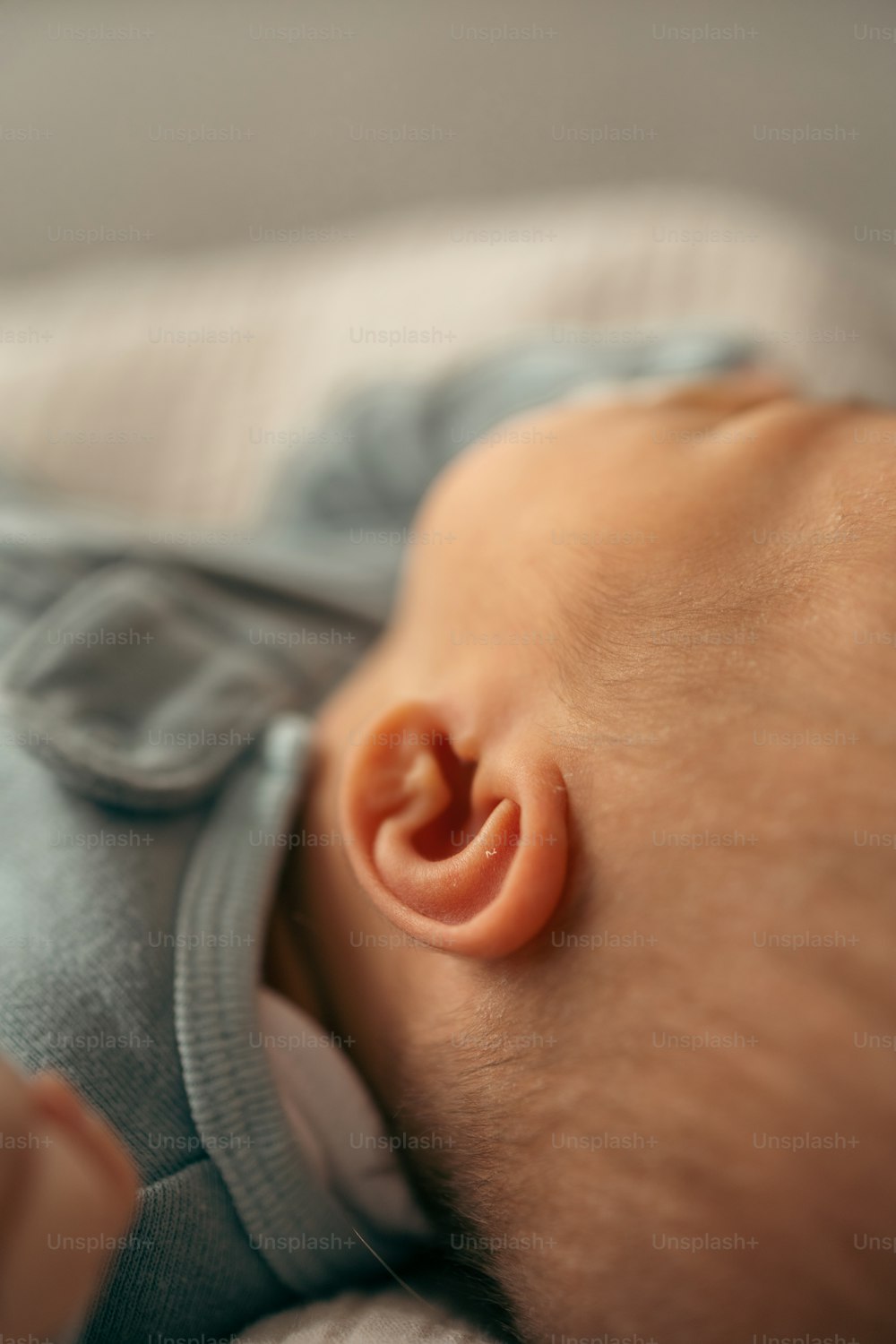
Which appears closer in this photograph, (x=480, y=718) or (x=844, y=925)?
(x=844, y=925)

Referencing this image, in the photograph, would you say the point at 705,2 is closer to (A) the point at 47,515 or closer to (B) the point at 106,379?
(B) the point at 106,379

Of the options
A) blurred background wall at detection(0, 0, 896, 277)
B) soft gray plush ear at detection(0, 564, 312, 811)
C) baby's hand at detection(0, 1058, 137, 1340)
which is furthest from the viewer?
blurred background wall at detection(0, 0, 896, 277)

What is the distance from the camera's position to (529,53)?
1612 mm

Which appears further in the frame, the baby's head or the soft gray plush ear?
the soft gray plush ear

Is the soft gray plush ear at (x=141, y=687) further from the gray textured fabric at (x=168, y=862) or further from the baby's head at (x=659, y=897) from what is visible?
the baby's head at (x=659, y=897)

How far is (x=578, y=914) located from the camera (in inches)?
19.4

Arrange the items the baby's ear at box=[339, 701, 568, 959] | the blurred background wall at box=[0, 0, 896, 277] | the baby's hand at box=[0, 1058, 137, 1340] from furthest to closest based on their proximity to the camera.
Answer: the blurred background wall at box=[0, 0, 896, 277] < the baby's ear at box=[339, 701, 568, 959] < the baby's hand at box=[0, 1058, 137, 1340]

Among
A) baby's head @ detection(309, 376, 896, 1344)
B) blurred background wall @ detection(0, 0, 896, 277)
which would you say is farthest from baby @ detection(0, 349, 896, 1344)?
blurred background wall @ detection(0, 0, 896, 277)

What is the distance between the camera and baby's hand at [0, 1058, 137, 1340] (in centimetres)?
37

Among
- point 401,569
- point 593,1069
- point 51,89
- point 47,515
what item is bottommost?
point 593,1069

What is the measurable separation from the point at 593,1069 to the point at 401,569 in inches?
21.8

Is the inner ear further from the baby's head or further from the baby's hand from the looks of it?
the baby's hand

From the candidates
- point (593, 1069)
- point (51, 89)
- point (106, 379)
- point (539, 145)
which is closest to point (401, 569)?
point (106, 379)

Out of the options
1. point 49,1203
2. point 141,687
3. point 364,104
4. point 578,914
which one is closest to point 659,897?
point 578,914
